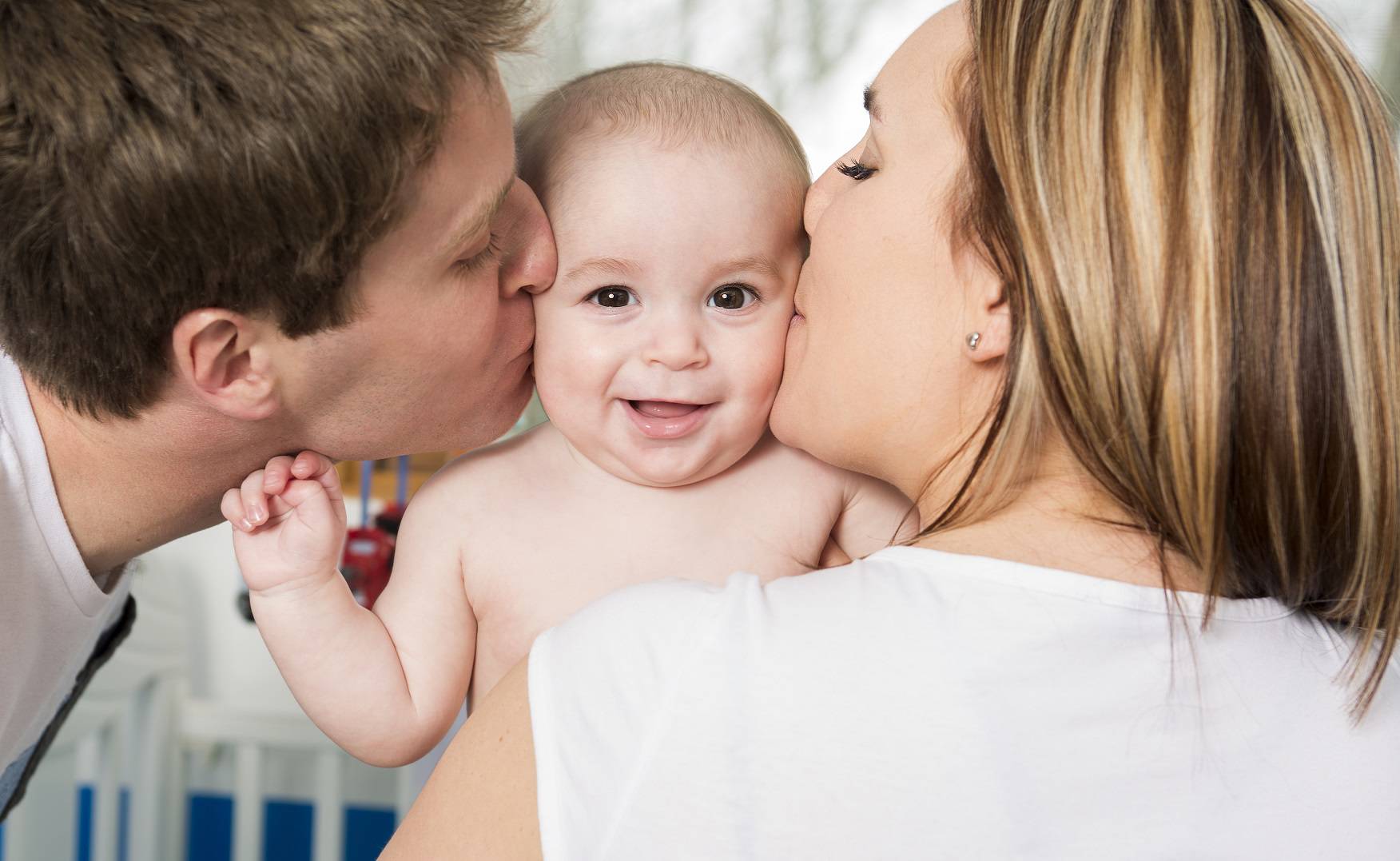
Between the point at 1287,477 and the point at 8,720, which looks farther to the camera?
the point at 8,720

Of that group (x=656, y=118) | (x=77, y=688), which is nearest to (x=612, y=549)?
(x=656, y=118)

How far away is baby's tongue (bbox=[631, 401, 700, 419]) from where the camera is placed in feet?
3.79

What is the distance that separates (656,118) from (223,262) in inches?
17.1

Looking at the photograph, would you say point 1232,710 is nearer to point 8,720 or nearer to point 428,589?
point 428,589

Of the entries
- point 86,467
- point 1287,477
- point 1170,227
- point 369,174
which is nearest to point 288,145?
point 369,174

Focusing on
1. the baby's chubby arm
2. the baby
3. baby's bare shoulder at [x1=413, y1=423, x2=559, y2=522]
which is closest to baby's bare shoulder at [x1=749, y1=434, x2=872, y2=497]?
the baby

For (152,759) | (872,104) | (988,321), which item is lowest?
(152,759)

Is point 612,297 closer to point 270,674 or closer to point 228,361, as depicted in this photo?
point 228,361

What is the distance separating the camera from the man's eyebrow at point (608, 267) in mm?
1102

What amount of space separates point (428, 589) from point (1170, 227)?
0.78 meters

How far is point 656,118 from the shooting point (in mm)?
1138

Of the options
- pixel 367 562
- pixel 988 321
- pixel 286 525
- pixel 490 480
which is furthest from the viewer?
pixel 367 562

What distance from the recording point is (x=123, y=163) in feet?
3.04

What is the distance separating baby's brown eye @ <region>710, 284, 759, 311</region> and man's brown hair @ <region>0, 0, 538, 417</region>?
31 centimetres
